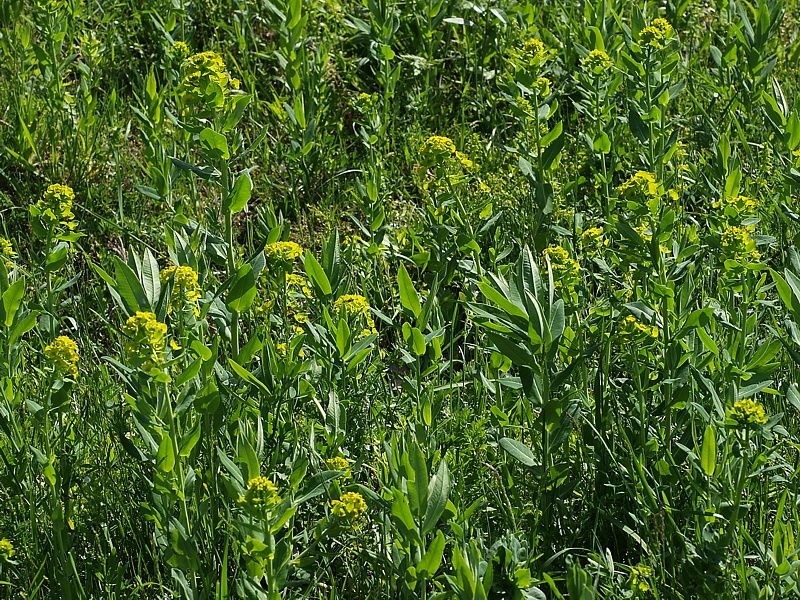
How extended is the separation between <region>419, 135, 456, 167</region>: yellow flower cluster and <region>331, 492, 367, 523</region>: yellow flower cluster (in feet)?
4.56

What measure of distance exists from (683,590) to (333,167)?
2.61 metres

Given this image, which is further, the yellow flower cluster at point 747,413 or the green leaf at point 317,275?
the green leaf at point 317,275

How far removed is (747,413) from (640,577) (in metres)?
0.47

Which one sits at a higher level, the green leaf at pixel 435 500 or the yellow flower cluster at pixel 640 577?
the green leaf at pixel 435 500

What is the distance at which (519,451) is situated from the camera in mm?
2873

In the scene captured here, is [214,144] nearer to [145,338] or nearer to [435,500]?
[145,338]

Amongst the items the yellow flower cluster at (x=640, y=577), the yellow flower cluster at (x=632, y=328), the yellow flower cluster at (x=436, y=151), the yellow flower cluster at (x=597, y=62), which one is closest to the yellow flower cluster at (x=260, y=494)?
the yellow flower cluster at (x=640, y=577)

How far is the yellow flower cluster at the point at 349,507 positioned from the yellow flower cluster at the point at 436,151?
139 cm

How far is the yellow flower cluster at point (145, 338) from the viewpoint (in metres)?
2.50

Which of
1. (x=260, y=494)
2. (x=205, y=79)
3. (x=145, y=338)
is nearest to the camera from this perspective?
(x=260, y=494)

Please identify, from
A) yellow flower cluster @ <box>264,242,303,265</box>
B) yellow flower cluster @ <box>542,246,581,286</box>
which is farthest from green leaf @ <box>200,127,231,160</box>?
yellow flower cluster @ <box>542,246,581,286</box>

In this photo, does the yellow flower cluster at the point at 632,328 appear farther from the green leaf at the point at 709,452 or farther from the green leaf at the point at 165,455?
the green leaf at the point at 165,455

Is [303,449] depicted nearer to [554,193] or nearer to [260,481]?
[260,481]

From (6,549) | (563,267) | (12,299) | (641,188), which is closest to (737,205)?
(641,188)
